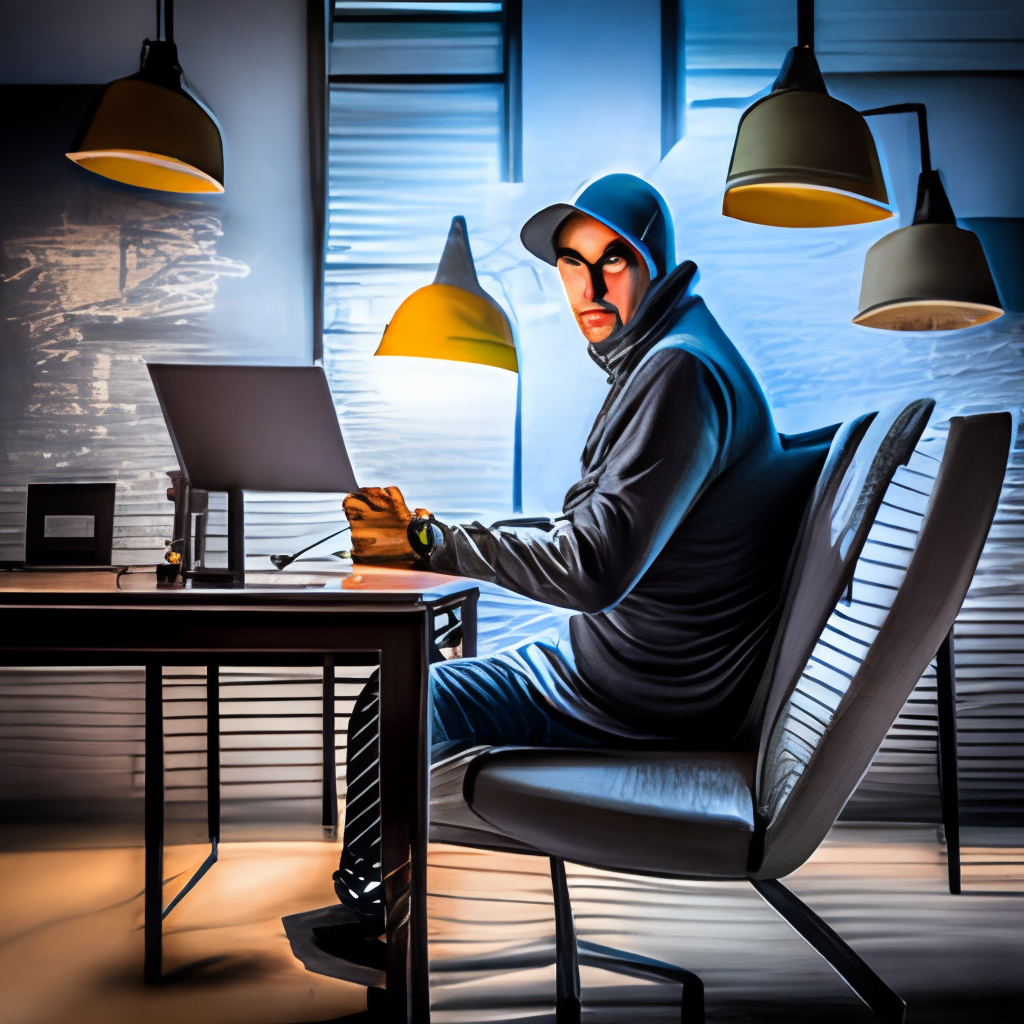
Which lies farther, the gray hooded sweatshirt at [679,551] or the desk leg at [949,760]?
the desk leg at [949,760]

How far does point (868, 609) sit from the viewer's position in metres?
0.93

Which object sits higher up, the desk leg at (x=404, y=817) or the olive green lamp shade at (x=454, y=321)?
the olive green lamp shade at (x=454, y=321)

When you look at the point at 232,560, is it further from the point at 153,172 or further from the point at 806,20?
the point at 806,20

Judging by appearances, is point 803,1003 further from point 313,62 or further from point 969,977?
point 313,62

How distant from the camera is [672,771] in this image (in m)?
1.07

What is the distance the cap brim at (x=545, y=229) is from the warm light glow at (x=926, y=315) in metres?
1.01

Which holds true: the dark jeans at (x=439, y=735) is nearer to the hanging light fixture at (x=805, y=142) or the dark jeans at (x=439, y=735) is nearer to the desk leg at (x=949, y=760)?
the desk leg at (x=949, y=760)

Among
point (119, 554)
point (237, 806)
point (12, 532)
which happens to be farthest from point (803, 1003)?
point (12, 532)

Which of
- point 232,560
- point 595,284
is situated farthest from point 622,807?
point 595,284

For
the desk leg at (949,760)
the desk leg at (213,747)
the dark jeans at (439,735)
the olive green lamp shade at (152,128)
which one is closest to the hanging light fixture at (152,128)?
the olive green lamp shade at (152,128)

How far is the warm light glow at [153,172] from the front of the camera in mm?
2146

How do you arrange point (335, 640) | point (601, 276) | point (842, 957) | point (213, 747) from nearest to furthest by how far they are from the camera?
point (842, 957), point (335, 640), point (601, 276), point (213, 747)

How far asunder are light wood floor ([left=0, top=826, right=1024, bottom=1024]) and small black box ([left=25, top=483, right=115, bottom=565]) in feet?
2.69

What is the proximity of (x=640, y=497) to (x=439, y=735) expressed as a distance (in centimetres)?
49
